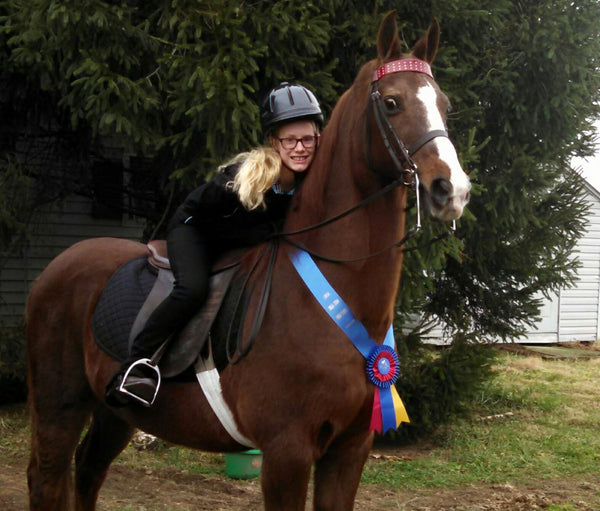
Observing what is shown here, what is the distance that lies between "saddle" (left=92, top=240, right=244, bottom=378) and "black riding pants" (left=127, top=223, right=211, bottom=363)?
54mm

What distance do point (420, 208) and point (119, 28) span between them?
405cm

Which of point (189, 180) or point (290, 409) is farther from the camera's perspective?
point (189, 180)

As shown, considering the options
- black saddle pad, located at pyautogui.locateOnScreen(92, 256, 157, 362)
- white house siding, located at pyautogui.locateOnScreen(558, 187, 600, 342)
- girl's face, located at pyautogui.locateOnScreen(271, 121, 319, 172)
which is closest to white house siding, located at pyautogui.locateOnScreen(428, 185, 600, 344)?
white house siding, located at pyautogui.locateOnScreen(558, 187, 600, 342)

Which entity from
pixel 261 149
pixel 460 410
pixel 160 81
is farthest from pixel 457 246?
pixel 261 149

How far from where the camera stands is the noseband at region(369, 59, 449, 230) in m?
2.66

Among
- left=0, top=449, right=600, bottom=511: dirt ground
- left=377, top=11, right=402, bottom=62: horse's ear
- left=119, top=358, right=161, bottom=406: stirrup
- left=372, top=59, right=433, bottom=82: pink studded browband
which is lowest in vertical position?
left=0, top=449, right=600, bottom=511: dirt ground

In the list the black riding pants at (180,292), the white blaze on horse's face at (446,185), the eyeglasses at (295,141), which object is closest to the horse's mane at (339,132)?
the eyeglasses at (295,141)

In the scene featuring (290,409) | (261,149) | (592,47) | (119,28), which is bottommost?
(290,409)

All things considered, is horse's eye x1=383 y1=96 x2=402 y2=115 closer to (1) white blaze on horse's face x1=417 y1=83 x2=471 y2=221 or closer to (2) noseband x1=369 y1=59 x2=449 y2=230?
(2) noseband x1=369 y1=59 x2=449 y2=230

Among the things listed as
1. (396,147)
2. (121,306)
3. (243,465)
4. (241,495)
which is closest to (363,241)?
(396,147)

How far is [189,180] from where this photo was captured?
6137 mm

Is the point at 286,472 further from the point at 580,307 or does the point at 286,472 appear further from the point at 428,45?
the point at 580,307

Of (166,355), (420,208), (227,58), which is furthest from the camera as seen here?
(227,58)

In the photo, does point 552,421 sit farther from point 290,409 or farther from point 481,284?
point 290,409
